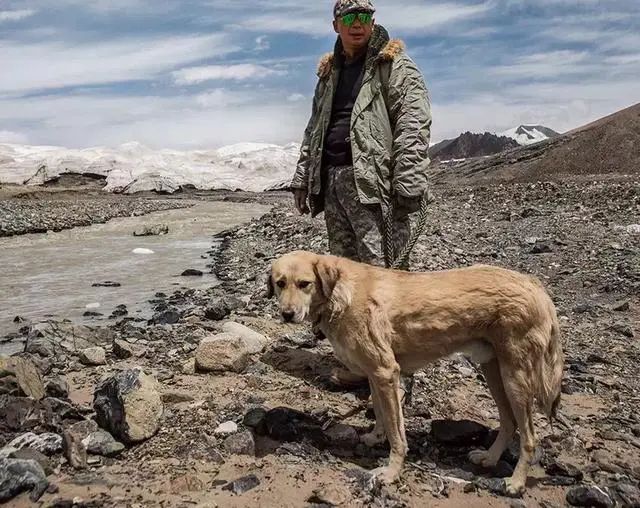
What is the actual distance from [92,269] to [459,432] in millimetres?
13043

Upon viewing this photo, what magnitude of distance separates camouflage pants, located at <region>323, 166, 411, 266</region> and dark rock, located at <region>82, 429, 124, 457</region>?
Result: 103 inches

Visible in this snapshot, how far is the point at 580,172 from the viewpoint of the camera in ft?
116

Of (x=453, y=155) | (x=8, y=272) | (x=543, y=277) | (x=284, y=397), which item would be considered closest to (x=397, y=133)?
(x=284, y=397)

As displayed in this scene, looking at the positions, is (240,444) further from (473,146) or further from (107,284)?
(473,146)

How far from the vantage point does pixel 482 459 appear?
16.2ft

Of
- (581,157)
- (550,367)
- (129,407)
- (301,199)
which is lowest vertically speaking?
(129,407)

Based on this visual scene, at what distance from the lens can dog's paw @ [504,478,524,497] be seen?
14.8ft

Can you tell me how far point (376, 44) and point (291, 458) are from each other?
3.55m

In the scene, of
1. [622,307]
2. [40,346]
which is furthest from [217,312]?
[622,307]

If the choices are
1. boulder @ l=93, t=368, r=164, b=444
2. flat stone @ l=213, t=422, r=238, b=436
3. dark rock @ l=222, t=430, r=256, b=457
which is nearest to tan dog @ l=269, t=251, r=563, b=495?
dark rock @ l=222, t=430, r=256, b=457

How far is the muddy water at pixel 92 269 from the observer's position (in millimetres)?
11758

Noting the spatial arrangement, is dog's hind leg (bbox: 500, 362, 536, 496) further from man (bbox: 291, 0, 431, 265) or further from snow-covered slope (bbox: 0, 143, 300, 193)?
snow-covered slope (bbox: 0, 143, 300, 193)

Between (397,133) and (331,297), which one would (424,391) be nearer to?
(331,297)

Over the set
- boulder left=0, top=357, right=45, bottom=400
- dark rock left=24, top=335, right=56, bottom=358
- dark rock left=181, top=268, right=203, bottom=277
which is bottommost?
dark rock left=181, top=268, right=203, bottom=277
